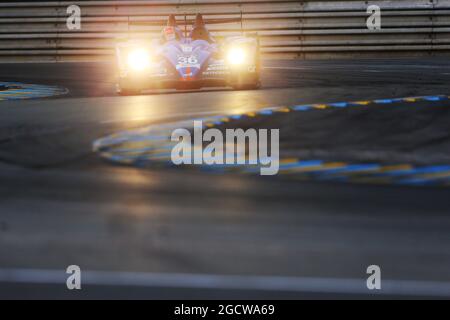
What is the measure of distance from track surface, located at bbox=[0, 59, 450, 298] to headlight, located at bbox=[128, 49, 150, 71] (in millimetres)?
4225

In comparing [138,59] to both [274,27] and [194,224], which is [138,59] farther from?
[274,27]

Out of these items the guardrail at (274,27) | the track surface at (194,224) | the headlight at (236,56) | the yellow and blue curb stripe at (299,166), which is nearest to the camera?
the track surface at (194,224)

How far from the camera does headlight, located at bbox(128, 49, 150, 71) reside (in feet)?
38.0

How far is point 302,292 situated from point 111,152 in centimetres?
342

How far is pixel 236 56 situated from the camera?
38.4 feet

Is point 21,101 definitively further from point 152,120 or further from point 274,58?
point 274,58

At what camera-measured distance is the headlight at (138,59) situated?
1159 cm

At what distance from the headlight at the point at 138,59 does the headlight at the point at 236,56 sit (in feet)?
3.11

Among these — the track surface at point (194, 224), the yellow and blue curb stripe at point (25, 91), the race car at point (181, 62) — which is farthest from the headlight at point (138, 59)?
the track surface at point (194, 224)

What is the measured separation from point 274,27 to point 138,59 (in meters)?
9.30
